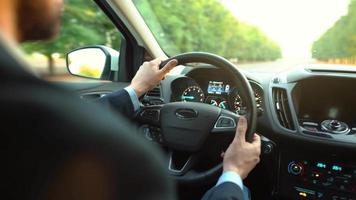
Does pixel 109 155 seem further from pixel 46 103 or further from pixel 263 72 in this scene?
pixel 263 72

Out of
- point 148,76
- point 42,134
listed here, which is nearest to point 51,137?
point 42,134

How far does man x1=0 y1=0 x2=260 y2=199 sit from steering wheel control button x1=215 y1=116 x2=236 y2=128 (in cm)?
170

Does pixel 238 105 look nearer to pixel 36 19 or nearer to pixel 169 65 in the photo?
pixel 169 65

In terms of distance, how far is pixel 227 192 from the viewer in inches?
74.7

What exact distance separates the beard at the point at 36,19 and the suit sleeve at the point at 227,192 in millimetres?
995

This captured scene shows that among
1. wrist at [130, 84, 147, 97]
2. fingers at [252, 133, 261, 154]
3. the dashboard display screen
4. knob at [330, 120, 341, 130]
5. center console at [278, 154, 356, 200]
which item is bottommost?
center console at [278, 154, 356, 200]

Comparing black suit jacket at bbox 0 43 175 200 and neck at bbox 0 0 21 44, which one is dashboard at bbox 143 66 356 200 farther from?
neck at bbox 0 0 21 44

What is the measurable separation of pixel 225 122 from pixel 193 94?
0.74m

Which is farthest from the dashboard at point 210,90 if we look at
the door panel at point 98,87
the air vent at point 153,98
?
the door panel at point 98,87

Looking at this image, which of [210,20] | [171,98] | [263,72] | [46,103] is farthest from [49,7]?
[210,20]

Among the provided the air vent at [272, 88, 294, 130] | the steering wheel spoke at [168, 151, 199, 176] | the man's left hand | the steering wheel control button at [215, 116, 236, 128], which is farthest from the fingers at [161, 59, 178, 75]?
the air vent at [272, 88, 294, 130]

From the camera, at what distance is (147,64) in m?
2.82

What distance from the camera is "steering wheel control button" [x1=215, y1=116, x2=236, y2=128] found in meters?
2.78

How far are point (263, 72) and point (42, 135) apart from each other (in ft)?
9.30
